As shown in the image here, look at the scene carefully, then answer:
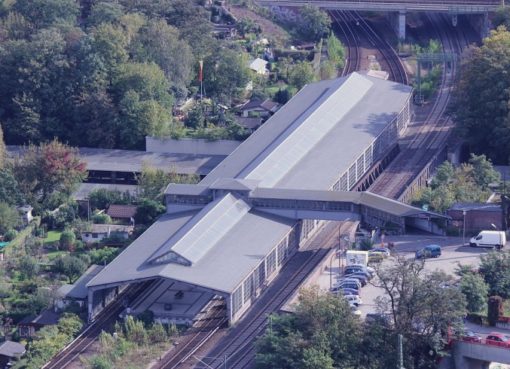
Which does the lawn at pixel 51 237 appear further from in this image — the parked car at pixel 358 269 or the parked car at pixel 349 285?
the parked car at pixel 349 285

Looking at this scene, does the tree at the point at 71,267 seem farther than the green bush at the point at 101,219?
No

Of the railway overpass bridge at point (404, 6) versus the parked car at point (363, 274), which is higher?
the railway overpass bridge at point (404, 6)

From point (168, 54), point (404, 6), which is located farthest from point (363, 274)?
point (404, 6)

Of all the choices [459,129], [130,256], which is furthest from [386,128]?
[130,256]

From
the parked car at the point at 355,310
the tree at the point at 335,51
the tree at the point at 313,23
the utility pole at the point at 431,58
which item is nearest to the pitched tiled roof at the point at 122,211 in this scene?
the parked car at the point at 355,310

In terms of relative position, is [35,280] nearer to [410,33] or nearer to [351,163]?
[351,163]

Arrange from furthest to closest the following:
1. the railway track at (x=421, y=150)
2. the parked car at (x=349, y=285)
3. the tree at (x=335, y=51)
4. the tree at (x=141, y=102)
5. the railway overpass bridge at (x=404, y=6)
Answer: the railway overpass bridge at (x=404, y=6) < the tree at (x=335, y=51) < the tree at (x=141, y=102) < the railway track at (x=421, y=150) < the parked car at (x=349, y=285)

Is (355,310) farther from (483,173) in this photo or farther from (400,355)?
(483,173)
